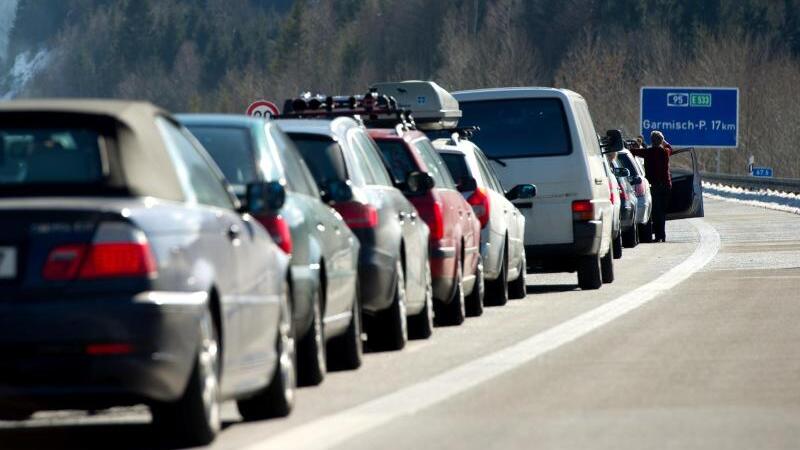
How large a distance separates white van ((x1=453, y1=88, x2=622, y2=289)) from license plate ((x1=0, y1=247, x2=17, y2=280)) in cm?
1372

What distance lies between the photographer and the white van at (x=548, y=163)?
72.6 ft

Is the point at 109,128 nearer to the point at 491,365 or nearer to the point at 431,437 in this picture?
the point at 431,437

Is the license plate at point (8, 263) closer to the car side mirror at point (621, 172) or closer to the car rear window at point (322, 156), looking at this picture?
the car rear window at point (322, 156)

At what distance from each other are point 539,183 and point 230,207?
39.9ft

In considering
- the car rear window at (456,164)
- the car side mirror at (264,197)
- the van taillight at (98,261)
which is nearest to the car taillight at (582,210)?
the car rear window at (456,164)

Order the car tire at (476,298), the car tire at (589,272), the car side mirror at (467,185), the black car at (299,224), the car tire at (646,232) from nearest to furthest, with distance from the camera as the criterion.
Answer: the black car at (299,224) < the car tire at (476,298) < the car side mirror at (467,185) < the car tire at (589,272) < the car tire at (646,232)

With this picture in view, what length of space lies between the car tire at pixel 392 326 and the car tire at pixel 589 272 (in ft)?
24.7

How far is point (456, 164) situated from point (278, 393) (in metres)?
9.44

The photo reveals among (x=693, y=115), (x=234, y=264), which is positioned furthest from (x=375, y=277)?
(x=693, y=115)

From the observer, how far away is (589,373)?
13.0 meters

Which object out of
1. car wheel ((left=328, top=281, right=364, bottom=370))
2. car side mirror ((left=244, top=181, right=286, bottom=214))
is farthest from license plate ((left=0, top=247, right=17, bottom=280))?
car wheel ((left=328, top=281, right=364, bottom=370))

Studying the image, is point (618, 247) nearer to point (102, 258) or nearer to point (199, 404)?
point (199, 404)

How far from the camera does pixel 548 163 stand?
22141 mm

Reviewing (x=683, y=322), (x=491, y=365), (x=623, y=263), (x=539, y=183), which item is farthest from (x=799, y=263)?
(x=491, y=365)
